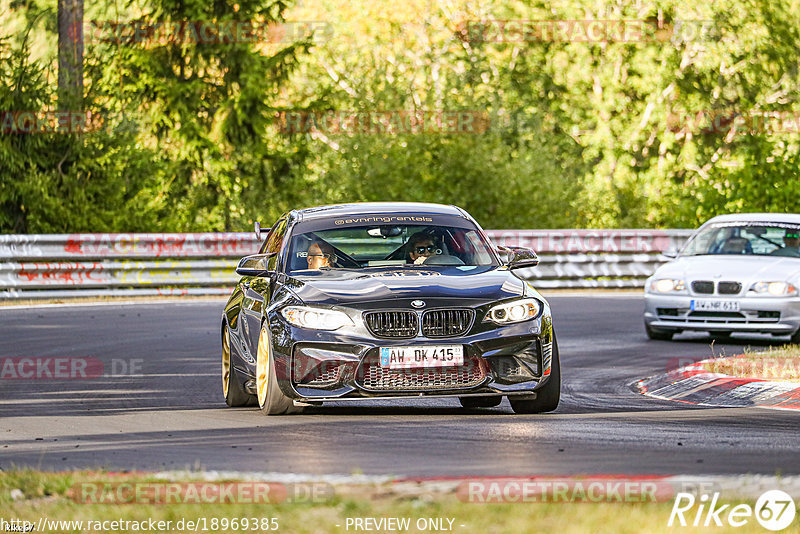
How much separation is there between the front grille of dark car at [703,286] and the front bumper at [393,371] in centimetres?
798

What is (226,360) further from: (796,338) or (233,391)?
(796,338)

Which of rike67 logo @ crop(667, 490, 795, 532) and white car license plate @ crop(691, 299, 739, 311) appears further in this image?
white car license plate @ crop(691, 299, 739, 311)

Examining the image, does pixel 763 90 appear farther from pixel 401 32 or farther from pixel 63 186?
pixel 63 186

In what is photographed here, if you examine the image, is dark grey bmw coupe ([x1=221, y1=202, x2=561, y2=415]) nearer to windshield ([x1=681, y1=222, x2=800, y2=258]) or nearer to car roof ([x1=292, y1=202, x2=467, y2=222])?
car roof ([x1=292, y1=202, x2=467, y2=222])

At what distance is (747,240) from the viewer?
65.5ft

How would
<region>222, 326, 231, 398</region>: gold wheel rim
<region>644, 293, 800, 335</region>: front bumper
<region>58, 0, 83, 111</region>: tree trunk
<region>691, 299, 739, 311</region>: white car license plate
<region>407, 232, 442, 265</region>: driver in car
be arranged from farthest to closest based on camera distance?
<region>58, 0, 83, 111</region>: tree trunk → <region>691, 299, 739, 311</region>: white car license plate → <region>644, 293, 800, 335</region>: front bumper → <region>222, 326, 231, 398</region>: gold wheel rim → <region>407, 232, 442, 265</region>: driver in car

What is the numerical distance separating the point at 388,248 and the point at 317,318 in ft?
5.15

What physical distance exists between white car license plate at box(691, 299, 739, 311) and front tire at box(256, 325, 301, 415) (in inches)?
320

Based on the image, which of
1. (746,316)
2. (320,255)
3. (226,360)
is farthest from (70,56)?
(320,255)

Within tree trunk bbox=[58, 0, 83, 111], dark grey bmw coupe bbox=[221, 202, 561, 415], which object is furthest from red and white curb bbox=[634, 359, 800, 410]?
tree trunk bbox=[58, 0, 83, 111]

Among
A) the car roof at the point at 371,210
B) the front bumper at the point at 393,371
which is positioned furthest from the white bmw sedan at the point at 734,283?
the front bumper at the point at 393,371

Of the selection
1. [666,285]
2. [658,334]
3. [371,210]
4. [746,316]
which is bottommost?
[658,334]

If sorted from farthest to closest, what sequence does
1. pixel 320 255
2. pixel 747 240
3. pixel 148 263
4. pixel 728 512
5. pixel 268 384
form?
pixel 148 263, pixel 747 240, pixel 320 255, pixel 268 384, pixel 728 512

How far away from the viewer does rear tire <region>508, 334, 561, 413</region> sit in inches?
454
